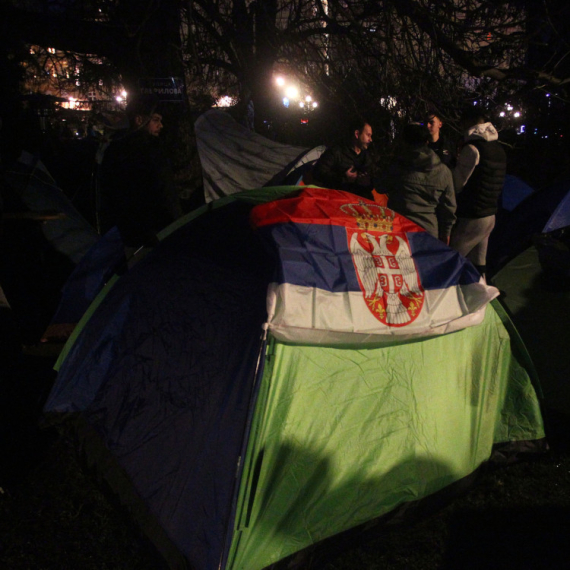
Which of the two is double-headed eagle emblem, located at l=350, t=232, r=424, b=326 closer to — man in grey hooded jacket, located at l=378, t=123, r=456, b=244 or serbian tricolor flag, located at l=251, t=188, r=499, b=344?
serbian tricolor flag, located at l=251, t=188, r=499, b=344

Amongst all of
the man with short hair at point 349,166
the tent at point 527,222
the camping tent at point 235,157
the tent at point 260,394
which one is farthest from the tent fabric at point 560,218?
the camping tent at point 235,157

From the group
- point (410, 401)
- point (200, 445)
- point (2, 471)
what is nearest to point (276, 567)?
point (200, 445)

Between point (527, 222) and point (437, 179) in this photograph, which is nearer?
point (437, 179)

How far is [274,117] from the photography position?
1128 cm

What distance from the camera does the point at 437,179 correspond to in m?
3.78

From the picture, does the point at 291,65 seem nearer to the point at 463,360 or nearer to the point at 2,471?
the point at 463,360

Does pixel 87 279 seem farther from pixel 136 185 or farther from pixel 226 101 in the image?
pixel 226 101

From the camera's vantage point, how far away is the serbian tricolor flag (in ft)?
7.17

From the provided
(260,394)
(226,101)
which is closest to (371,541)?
(260,394)

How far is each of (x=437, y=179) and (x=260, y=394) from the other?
233 cm

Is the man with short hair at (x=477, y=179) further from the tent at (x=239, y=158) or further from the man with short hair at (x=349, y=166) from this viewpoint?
the tent at (x=239, y=158)

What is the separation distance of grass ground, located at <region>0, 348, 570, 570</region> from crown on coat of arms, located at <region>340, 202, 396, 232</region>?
4.69 feet

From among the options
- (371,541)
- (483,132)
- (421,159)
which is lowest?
(371,541)

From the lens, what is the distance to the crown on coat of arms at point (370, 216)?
2.54 m
